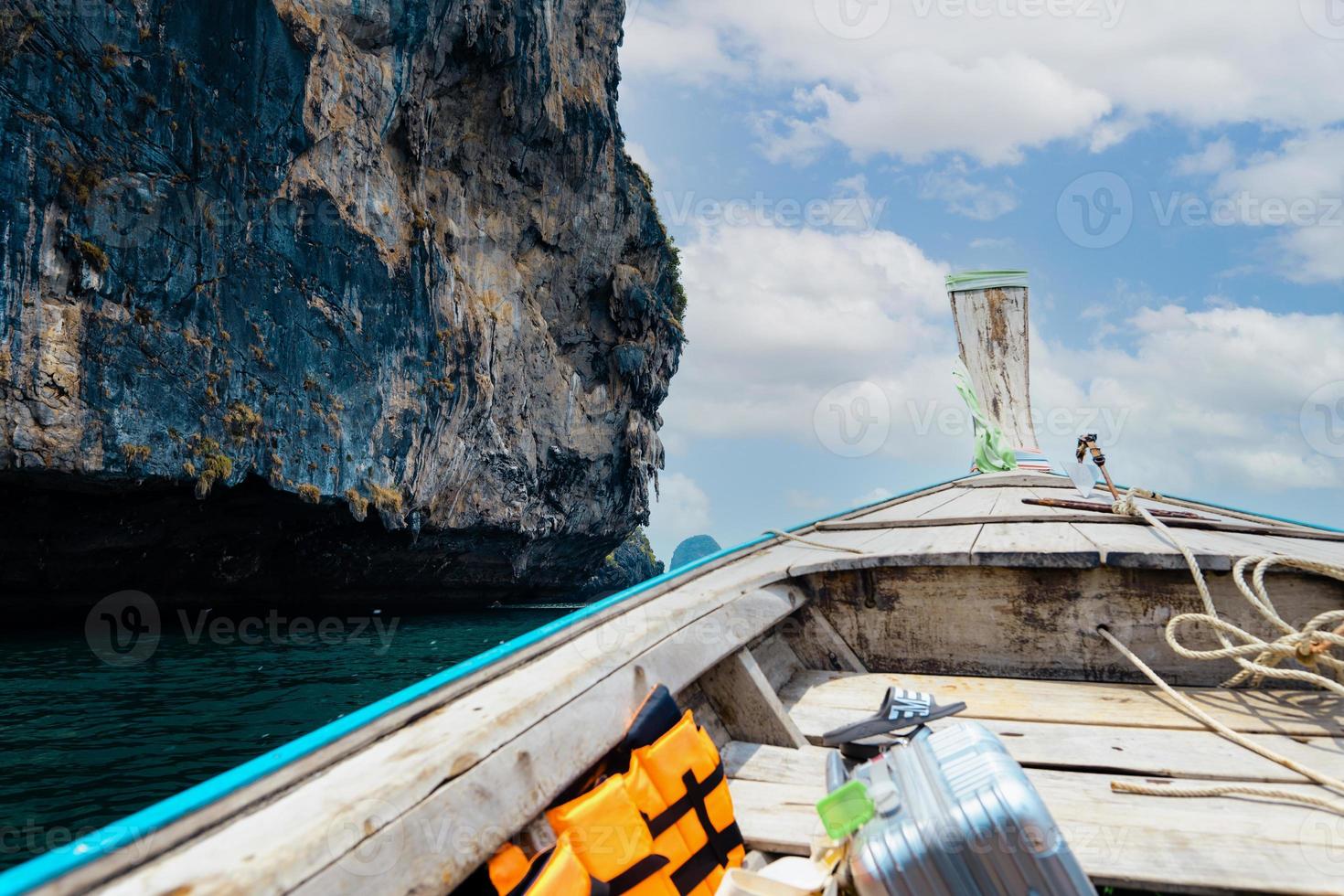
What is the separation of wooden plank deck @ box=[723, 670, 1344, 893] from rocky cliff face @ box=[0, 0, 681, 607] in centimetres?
1187

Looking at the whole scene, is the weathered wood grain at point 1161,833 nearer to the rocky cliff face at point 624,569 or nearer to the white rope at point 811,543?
the white rope at point 811,543

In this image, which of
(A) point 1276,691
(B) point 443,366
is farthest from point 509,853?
(B) point 443,366

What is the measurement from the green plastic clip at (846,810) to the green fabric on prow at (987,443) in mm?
4892

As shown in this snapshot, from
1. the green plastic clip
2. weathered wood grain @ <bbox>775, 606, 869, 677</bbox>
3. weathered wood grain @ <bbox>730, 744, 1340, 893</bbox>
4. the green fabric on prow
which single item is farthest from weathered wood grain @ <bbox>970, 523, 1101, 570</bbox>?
the green fabric on prow

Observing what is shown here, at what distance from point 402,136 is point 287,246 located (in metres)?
4.34

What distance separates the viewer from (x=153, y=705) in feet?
22.1

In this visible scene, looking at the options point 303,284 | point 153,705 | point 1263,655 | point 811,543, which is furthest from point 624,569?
point 1263,655

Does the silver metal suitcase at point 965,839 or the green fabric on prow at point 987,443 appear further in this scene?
the green fabric on prow at point 987,443

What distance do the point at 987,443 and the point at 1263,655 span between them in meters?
3.94

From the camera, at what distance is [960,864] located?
1007mm

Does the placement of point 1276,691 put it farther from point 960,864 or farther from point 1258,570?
point 960,864

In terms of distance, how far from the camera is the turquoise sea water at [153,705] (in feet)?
14.0

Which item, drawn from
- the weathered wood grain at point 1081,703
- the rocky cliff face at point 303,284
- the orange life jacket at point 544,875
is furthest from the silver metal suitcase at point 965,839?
the rocky cliff face at point 303,284

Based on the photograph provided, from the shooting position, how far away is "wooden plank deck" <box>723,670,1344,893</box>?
117 centimetres
